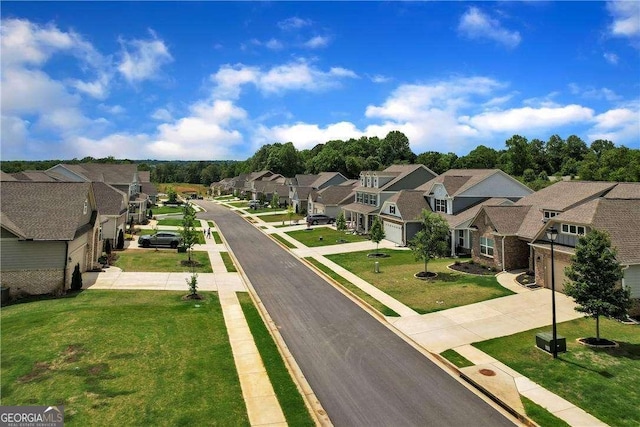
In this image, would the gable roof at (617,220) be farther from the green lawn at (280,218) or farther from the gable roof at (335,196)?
the green lawn at (280,218)

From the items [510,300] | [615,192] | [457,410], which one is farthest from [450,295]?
[615,192]

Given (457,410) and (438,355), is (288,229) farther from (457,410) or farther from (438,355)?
(457,410)

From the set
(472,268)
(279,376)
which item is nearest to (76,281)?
(279,376)

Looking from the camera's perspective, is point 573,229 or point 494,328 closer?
point 494,328

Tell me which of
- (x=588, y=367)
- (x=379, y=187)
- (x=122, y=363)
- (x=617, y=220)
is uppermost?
(x=379, y=187)

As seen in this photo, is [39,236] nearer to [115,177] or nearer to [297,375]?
[297,375]

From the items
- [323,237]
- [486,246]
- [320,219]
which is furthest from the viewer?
[320,219]

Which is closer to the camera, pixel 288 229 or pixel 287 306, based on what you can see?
pixel 287 306
